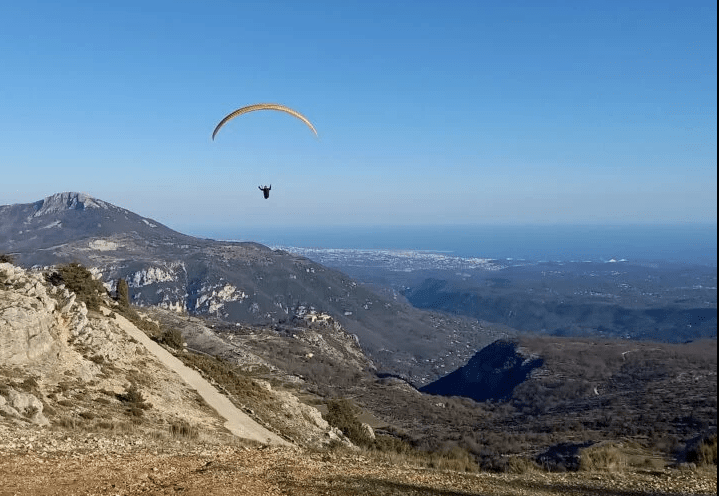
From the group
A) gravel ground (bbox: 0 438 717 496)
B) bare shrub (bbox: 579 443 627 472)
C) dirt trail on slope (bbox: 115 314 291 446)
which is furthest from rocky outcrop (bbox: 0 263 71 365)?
bare shrub (bbox: 579 443 627 472)

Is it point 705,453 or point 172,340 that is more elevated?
point 172,340

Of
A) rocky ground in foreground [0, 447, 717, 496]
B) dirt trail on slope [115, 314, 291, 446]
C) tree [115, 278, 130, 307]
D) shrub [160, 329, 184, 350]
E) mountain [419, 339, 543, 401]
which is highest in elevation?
tree [115, 278, 130, 307]

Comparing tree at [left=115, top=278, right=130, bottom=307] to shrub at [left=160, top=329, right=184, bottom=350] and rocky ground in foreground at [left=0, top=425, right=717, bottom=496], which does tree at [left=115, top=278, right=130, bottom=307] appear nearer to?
shrub at [left=160, top=329, right=184, bottom=350]

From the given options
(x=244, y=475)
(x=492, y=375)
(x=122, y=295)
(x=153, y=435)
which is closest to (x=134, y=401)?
(x=153, y=435)

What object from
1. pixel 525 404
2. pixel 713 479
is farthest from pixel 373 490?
pixel 525 404

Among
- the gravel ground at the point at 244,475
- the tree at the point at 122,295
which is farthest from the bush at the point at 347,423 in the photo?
A: the tree at the point at 122,295

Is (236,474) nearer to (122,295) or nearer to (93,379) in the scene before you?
(93,379)

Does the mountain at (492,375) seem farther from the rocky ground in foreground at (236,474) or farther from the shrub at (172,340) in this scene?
the rocky ground in foreground at (236,474)

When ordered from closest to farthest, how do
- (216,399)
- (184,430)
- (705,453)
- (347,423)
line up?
1. (705,453)
2. (184,430)
3. (216,399)
4. (347,423)

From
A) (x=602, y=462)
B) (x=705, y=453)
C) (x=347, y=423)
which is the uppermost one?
(x=705, y=453)
